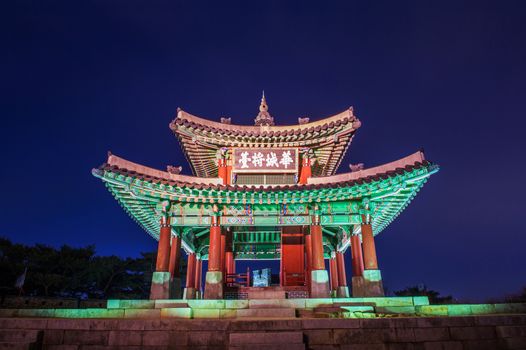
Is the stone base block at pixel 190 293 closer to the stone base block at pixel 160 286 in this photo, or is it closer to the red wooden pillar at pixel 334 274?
the stone base block at pixel 160 286

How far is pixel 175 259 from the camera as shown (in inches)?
755

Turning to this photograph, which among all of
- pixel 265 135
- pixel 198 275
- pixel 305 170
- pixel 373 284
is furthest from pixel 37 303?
pixel 373 284

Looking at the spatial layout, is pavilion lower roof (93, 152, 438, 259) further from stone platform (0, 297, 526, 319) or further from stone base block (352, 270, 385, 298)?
stone platform (0, 297, 526, 319)

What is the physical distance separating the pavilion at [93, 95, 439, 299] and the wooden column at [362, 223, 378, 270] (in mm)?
50

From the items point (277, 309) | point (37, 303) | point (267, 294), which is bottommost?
point (277, 309)

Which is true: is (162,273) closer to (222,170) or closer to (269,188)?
(269,188)

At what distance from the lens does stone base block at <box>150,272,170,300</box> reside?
1638 centimetres

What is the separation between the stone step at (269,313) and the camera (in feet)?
39.7

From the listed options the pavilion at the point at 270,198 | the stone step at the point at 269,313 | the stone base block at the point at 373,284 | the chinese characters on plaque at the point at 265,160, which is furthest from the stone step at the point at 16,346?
the chinese characters on plaque at the point at 265,160

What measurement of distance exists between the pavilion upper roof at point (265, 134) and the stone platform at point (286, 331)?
40.4 feet

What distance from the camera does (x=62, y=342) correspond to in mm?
9141

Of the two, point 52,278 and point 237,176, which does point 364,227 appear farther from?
point 52,278

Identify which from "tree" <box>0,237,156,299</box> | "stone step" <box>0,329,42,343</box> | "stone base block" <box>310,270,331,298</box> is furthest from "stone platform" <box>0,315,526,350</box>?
"tree" <box>0,237,156,299</box>

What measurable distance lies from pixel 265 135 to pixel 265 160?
1571mm
